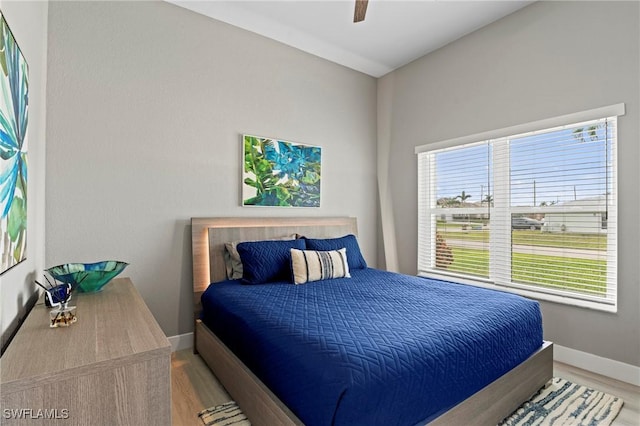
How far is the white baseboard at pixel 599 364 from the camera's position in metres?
2.25

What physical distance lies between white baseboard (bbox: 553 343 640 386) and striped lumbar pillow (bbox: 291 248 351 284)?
5.86ft

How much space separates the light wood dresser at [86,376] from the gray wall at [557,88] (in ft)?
9.56

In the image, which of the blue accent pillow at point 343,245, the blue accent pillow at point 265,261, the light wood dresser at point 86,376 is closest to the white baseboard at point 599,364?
the blue accent pillow at point 343,245

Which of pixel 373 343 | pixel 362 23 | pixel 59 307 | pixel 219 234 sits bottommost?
pixel 373 343

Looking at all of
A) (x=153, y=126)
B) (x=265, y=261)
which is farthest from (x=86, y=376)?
(x=153, y=126)

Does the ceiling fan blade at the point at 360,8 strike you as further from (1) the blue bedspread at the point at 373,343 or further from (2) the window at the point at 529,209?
(1) the blue bedspread at the point at 373,343

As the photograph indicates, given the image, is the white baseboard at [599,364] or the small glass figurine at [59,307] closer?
the small glass figurine at [59,307]

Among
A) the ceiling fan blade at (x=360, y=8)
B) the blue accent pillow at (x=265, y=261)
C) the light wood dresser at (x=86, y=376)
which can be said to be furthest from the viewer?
the blue accent pillow at (x=265, y=261)

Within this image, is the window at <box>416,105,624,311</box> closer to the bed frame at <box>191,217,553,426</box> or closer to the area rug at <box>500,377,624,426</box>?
the area rug at <box>500,377,624,426</box>

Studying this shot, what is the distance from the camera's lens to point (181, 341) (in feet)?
9.07

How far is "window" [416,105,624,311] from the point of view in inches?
96.4

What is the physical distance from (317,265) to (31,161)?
→ 6.38ft

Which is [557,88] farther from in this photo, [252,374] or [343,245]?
[252,374]

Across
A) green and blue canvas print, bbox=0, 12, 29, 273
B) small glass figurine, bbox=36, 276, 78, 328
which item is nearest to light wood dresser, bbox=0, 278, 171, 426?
small glass figurine, bbox=36, 276, 78, 328
